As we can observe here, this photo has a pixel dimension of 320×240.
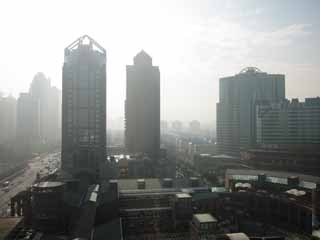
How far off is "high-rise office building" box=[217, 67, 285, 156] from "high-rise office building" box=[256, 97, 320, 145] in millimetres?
19307

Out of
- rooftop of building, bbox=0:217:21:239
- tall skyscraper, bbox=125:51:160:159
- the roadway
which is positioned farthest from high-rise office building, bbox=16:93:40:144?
rooftop of building, bbox=0:217:21:239

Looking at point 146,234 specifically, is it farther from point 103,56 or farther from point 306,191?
point 103,56

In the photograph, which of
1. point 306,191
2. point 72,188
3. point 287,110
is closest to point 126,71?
point 287,110

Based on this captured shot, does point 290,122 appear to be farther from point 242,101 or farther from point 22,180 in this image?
point 22,180

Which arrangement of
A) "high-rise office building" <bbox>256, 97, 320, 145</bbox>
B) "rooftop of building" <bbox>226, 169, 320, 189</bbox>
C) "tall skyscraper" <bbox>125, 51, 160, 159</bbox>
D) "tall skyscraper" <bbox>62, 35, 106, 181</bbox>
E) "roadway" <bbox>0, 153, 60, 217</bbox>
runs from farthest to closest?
"tall skyscraper" <bbox>125, 51, 160, 159</bbox>
"high-rise office building" <bbox>256, 97, 320, 145</bbox>
"tall skyscraper" <bbox>62, 35, 106, 181</bbox>
"roadway" <bbox>0, 153, 60, 217</bbox>
"rooftop of building" <bbox>226, 169, 320, 189</bbox>

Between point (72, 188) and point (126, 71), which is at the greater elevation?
point (126, 71)

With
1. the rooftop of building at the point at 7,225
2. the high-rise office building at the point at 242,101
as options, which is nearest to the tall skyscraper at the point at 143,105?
the high-rise office building at the point at 242,101

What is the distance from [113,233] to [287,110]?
7987cm

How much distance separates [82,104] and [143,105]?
44047 mm

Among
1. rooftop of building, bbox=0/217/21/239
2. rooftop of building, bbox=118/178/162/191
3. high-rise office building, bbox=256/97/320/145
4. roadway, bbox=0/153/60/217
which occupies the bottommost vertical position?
roadway, bbox=0/153/60/217

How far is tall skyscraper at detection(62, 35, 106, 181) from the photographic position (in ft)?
272

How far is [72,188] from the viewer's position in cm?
6047

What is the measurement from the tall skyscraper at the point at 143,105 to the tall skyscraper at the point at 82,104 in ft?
135

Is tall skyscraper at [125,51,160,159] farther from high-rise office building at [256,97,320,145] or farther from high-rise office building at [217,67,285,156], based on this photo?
high-rise office building at [256,97,320,145]
